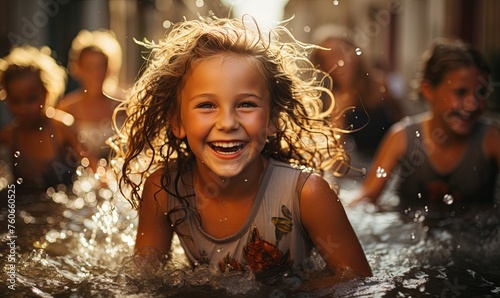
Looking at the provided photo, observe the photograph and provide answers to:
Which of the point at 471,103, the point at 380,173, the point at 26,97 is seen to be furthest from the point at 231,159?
the point at 26,97

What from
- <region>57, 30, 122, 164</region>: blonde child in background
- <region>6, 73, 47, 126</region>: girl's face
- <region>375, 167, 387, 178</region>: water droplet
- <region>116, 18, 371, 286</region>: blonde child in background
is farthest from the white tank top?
<region>57, 30, 122, 164</region>: blonde child in background

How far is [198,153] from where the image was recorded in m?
3.44

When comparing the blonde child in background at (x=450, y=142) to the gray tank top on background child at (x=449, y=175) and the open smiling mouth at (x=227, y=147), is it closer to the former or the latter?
the gray tank top on background child at (x=449, y=175)

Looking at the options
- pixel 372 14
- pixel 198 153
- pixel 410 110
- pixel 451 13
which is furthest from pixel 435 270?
pixel 372 14

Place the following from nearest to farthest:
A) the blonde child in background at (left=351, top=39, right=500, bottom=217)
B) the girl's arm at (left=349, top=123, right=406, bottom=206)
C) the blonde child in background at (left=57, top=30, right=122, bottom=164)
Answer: the blonde child in background at (left=351, top=39, right=500, bottom=217)
the girl's arm at (left=349, top=123, right=406, bottom=206)
the blonde child in background at (left=57, top=30, right=122, bottom=164)

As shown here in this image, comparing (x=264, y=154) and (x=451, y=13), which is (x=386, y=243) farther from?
(x=451, y=13)

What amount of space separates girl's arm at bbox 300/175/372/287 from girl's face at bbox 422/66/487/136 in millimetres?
2199

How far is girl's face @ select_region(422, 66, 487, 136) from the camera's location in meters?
5.37

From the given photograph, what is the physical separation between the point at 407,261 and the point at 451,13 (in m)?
16.6

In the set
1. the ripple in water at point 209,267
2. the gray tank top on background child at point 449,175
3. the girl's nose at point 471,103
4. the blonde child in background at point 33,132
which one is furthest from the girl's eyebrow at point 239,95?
the blonde child in background at point 33,132

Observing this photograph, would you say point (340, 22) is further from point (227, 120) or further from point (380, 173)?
point (227, 120)

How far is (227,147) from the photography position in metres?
3.38

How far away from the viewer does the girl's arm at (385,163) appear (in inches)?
226

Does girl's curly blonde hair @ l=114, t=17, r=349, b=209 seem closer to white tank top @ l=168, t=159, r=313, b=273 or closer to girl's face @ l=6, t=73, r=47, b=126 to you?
white tank top @ l=168, t=159, r=313, b=273
